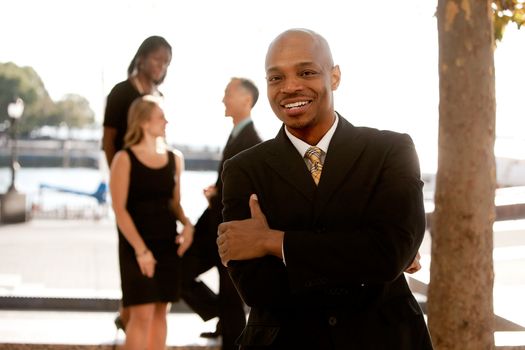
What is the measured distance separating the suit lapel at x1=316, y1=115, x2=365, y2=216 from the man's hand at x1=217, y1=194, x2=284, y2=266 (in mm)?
146

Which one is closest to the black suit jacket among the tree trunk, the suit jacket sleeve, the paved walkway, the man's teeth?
the suit jacket sleeve

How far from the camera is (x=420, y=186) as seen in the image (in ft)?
8.27

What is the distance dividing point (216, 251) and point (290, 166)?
9.68 ft

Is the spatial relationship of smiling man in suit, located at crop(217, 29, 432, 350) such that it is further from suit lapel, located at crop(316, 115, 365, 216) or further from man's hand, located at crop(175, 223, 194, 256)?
man's hand, located at crop(175, 223, 194, 256)

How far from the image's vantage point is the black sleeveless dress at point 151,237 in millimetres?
5070

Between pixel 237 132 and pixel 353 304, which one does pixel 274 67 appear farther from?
pixel 237 132

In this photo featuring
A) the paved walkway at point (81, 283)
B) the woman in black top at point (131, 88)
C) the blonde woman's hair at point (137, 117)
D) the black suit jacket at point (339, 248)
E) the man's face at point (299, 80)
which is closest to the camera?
the black suit jacket at point (339, 248)

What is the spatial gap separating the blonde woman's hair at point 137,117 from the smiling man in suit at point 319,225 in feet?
8.52

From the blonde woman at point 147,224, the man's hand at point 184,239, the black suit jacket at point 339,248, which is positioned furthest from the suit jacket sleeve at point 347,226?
the man's hand at point 184,239

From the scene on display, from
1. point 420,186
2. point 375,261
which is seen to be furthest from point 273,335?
point 420,186

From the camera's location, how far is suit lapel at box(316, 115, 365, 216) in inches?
98.4

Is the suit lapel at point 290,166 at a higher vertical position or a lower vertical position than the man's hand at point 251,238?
higher

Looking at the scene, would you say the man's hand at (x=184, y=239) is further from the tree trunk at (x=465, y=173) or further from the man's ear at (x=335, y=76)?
the man's ear at (x=335, y=76)

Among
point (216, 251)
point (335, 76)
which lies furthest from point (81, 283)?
point (335, 76)
